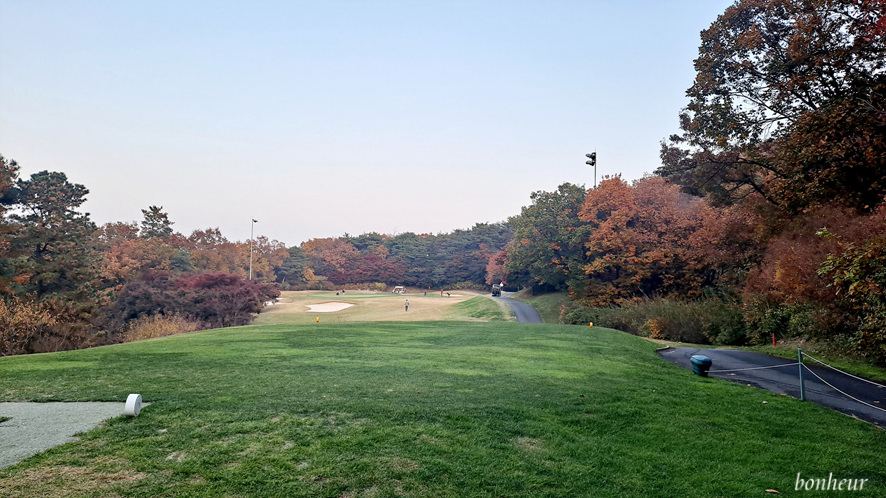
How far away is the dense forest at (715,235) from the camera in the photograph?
10.0 metres

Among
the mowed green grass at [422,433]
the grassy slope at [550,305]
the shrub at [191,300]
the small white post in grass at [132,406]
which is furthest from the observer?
the grassy slope at [550,305]

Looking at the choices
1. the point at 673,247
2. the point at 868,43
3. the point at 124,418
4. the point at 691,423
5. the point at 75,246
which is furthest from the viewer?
the point at 673,247

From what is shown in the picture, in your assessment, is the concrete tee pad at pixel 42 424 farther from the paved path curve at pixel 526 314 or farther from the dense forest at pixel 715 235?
the paved path curve at pixel 526 314

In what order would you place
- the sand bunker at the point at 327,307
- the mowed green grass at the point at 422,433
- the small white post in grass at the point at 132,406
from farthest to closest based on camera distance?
the sand bunker at the point at 327,307
the small white post in grass at the point at 132,406
the mowed green grass at the point at 422,433

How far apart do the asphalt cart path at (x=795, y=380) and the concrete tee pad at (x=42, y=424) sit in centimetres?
1067

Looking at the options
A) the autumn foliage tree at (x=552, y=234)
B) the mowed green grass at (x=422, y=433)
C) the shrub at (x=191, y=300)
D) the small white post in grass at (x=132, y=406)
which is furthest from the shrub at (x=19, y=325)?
the autumn foliage tree at (x=552, y=234)

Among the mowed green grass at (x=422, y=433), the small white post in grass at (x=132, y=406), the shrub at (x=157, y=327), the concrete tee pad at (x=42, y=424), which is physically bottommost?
the shrub at (x=157, y=327)

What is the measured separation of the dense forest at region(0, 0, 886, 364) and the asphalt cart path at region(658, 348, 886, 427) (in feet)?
3.26

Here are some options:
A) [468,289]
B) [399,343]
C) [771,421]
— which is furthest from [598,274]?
[468,289]

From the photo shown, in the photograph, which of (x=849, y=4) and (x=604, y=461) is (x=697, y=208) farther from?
(x=604, y=461)

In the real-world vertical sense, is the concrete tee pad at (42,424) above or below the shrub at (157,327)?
above

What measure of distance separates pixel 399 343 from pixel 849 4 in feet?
47.7

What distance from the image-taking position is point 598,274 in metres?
33.6

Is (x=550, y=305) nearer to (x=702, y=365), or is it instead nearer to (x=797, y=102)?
(x=797, y=102)
